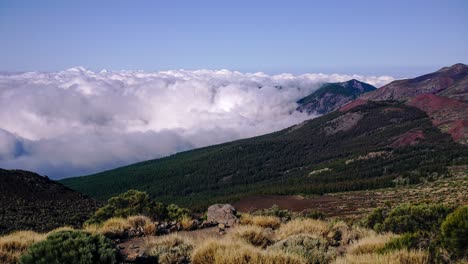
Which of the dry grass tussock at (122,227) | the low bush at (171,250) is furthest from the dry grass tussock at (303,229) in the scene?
the dry grass tussock at (122,227)

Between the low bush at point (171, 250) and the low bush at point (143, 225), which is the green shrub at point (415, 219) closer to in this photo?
the low bush at point (143, 225)

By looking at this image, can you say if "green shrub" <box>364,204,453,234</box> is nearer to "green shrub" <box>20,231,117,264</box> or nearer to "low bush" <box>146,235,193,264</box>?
"low bush" <box>146,235,193,264</box>

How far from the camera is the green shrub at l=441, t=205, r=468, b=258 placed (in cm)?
1152

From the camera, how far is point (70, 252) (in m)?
10.2

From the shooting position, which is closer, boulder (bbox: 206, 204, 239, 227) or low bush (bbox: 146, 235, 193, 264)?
low bush (bbox: 146, 235, 193, 264)

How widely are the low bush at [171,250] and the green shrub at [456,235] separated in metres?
7.37

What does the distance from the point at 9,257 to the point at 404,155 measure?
573 ft

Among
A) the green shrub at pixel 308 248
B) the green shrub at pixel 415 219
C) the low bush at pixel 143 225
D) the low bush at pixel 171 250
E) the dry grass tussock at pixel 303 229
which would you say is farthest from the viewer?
the green shrub at pixel 415 219

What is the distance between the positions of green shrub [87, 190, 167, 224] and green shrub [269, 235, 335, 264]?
14810mm

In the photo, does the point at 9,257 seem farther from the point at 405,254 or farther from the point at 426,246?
the point at 426,246

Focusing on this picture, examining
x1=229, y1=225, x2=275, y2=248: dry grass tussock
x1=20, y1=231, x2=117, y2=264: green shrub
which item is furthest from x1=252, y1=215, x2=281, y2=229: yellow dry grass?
x1=20, y1=231, x2=117, y2=264: green shrub

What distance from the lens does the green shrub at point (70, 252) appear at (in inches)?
396

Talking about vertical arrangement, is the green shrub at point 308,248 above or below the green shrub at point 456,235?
above

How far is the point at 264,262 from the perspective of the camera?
941 cm
